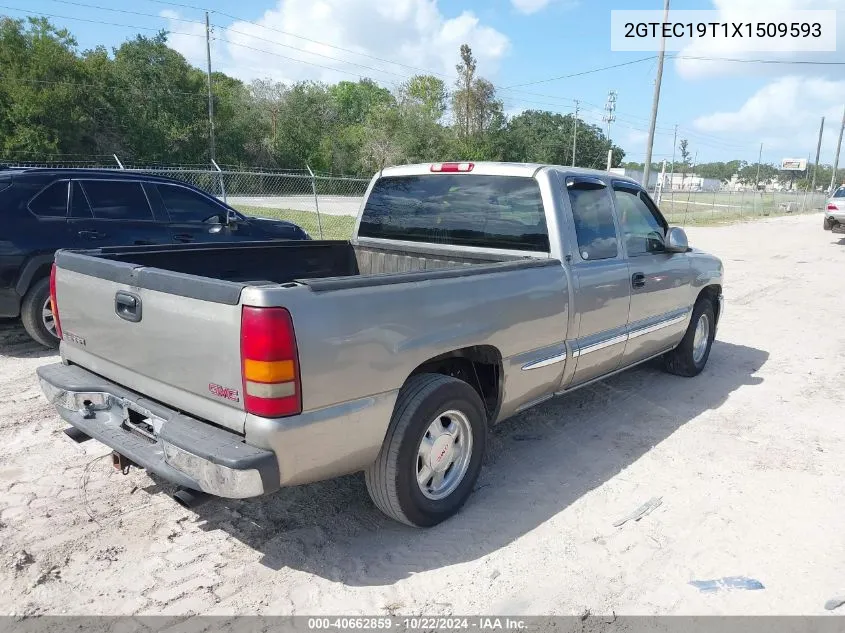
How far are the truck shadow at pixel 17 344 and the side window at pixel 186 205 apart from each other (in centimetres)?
197

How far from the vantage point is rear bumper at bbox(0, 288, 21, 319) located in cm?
→ 569

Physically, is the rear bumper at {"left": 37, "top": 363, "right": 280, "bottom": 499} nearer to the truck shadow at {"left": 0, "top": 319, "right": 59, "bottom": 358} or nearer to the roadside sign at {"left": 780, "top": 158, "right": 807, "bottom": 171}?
the truck shadow at {"left": 0, "top": 319, "right": 59, "bottom": 358}

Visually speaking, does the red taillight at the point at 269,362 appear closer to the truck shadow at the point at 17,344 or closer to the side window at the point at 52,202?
the truck shadow at the point at 17,344

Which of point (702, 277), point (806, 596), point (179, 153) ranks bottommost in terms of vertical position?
point (806, 596)

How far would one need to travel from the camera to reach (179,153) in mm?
40250

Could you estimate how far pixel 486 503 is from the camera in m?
3.56

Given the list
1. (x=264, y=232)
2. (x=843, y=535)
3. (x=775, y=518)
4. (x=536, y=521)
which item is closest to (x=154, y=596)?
(x=536, y=521)

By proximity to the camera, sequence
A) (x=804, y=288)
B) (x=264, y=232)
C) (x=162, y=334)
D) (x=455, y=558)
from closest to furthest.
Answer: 1. (x=162, y=334)
2. (x=455, y=558)
3. (x=264, y=232)
4. (x=804, y=288)

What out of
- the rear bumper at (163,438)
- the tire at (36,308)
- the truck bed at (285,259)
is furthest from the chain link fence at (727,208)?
the rear bumper at (163,438)

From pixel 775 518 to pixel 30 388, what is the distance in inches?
216

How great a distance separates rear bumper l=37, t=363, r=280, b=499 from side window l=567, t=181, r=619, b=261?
8.42 ft

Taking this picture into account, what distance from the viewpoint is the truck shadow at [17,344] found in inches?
236

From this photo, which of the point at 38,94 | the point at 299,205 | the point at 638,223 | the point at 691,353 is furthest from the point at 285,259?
the point at 38,94

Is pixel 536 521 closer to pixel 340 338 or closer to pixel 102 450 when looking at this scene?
pixel 340 338
